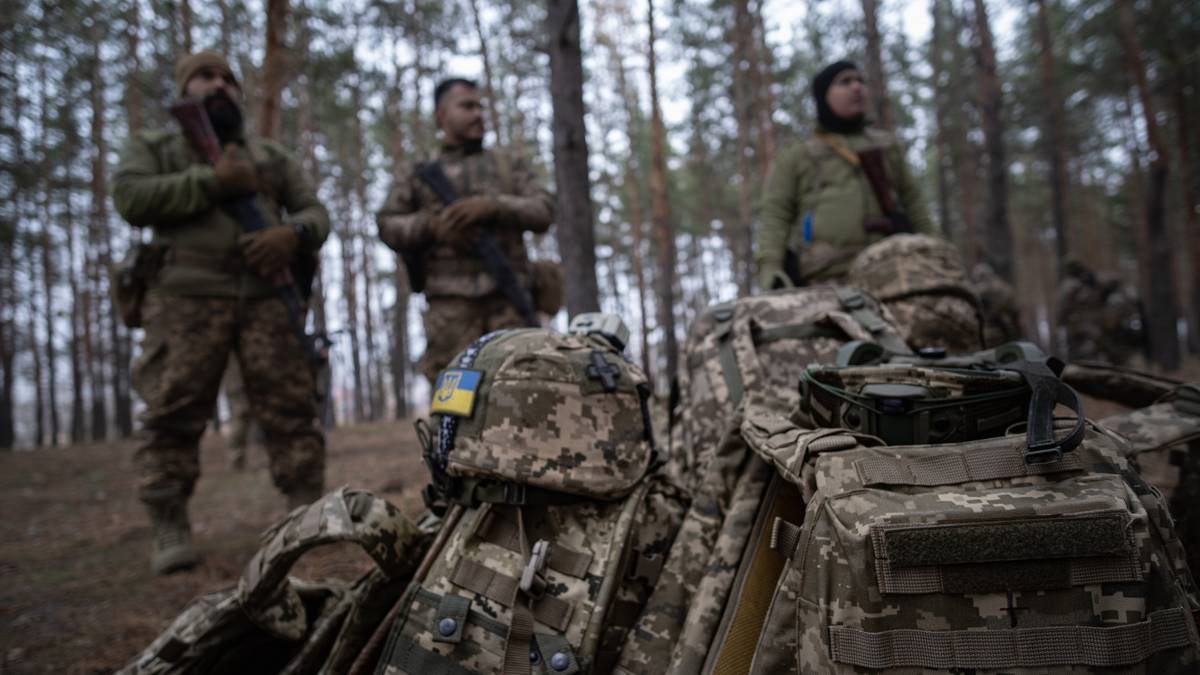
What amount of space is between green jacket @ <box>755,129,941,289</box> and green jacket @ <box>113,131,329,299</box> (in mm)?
2668

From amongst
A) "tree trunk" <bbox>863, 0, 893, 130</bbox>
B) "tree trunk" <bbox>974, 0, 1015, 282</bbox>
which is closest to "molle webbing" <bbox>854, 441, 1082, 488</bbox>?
"tree trunk" <bbox>974, 0, 1015, 282</bbox>

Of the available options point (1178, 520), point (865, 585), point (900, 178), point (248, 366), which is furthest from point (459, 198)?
point (1178, 520)

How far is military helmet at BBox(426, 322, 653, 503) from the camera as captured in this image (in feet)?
5.45

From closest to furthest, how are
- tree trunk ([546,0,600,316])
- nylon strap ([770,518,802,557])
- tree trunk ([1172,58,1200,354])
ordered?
nylon strap ([770,518,802,557]) → tree trunk ([546,0,600,316]) → tree trunk ([1172,58,1200,354])

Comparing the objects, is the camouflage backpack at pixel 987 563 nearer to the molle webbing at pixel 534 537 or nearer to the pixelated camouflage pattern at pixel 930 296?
the molle webbing at pixel 534 537

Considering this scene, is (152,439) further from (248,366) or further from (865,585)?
(865,585)

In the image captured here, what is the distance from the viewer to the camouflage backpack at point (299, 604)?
5.69 ft

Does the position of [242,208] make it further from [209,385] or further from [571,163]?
[571,163]

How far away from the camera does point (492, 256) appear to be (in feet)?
11.8

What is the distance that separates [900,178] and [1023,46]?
60.7 ft

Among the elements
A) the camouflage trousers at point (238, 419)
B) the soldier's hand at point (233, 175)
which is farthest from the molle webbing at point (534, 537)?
the camouflage trousers at point (238, 419)

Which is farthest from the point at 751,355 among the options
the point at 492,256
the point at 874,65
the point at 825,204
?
the point at 874,65

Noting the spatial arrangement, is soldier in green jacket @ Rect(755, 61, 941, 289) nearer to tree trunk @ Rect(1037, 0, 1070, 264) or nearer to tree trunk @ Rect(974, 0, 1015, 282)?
tree trunk @ Rect(974, 0, 1015, 282)

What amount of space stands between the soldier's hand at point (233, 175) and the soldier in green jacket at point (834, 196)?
113 inches
